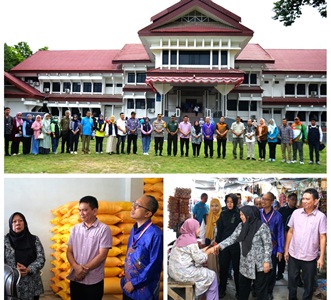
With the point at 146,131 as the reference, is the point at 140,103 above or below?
above

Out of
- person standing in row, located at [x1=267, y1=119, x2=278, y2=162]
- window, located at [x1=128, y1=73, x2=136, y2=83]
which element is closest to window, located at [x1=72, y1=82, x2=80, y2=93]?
window, located at [x1=128, y1=73, x2=136, y2=83]

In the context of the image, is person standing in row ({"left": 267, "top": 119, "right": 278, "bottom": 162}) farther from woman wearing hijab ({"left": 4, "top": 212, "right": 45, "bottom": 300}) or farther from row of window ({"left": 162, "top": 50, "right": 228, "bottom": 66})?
woman wearing hijab ({"left": 4, "top": 212, "right": 45, "bottom": 300})

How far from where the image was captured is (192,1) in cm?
629

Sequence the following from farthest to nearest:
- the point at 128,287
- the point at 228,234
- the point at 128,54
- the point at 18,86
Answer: the point at 128,54, the point at 18,86, the point at 228,234, the point at 128,287

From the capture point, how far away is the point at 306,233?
3.54m

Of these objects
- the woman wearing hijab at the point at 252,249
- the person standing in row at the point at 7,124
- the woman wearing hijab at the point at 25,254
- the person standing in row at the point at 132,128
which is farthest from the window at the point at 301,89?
the woman wearing hijab at the point at 25,254

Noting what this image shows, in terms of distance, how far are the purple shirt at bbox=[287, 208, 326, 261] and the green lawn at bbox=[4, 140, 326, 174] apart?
1.34m

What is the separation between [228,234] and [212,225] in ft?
0.50

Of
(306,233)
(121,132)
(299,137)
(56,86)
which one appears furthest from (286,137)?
(56,86)

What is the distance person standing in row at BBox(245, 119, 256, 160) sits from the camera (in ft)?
17.7

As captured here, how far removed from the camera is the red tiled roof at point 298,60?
6.31 meters

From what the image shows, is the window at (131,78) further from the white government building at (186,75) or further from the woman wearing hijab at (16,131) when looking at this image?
the woman wearing hijab at (16,131)

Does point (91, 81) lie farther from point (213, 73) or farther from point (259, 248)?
point (259, 248)

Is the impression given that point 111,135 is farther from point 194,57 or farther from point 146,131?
point 194,57
